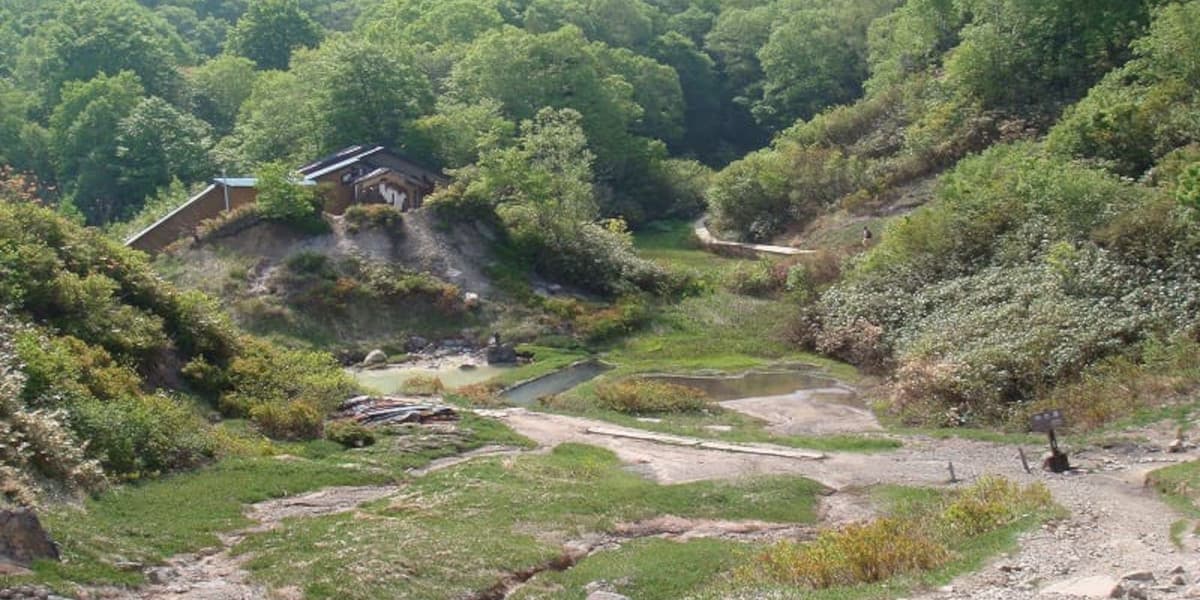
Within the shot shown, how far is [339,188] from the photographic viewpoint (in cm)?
4997

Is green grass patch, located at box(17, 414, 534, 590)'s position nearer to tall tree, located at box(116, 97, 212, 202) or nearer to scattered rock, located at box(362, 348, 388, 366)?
scattered rock, located at box(362, 348, 388, 366)

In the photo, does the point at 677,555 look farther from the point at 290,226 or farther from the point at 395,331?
the point at 290,226

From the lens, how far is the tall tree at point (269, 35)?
9138 centimetres

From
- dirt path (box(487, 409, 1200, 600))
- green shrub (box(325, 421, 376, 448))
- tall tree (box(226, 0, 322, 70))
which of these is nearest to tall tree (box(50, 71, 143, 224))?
tall tree (box(226, 0, 322, 70))

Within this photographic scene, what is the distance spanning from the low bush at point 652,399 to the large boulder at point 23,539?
17.5m

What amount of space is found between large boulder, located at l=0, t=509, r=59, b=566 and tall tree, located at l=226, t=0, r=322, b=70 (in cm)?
7995

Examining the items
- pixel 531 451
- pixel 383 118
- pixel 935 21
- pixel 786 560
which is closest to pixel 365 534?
pixel 786 560

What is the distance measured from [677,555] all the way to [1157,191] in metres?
→ 20.5

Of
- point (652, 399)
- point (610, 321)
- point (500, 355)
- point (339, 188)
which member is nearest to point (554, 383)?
point (500, 355)

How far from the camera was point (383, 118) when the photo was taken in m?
57.3

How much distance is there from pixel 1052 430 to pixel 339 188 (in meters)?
34.3

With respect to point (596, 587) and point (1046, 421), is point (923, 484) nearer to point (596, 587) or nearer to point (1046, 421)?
point (1046, 421)

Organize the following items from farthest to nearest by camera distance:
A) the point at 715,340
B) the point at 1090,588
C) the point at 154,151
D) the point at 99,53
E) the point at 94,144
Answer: the point at 99,53 < the point at 94,144 < the point at 154,151 < the point at 715,340 < the point at 1090,588

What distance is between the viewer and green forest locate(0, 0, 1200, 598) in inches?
924
